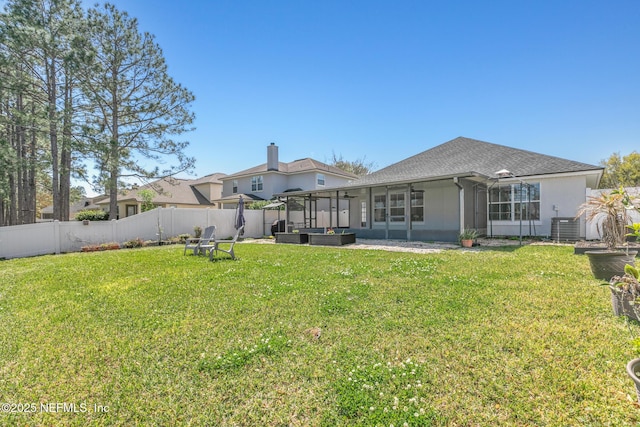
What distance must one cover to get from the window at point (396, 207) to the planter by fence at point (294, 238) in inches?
187

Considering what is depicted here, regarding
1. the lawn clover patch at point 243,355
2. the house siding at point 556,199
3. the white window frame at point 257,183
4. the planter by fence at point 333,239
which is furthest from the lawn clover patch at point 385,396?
the white window frame at point 257,183

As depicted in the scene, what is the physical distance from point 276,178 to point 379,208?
11.8 metres

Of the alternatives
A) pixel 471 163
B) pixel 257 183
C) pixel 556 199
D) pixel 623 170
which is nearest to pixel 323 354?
pixel 556 199

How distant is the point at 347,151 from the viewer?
42.7m

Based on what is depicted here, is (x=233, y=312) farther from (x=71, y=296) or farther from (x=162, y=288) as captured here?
(x=71, y=296)

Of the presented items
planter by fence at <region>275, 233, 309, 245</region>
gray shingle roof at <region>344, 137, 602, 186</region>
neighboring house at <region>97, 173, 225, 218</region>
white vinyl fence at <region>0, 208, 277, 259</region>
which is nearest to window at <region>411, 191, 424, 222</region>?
gray shingle roof at <region>344, 137, 602, 186</region>

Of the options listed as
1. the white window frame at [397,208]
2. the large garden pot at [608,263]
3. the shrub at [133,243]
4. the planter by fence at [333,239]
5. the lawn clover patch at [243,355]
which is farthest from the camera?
the white window frame at [397,208]

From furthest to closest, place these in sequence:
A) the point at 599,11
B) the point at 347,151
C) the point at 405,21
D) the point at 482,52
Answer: the point at 347,151 → the point at 482,52 → the point at 405,21 → the point at 599,11

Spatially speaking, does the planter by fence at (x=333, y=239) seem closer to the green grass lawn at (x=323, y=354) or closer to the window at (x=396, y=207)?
the window at (x=396, y=207)

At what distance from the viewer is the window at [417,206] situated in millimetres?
15242

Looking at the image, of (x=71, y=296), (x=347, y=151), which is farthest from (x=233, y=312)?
(x=347, y=151)

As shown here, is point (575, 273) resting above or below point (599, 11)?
below

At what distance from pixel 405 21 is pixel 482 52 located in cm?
374

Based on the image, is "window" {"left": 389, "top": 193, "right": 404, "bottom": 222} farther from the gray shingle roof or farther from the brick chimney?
the brick chimney
